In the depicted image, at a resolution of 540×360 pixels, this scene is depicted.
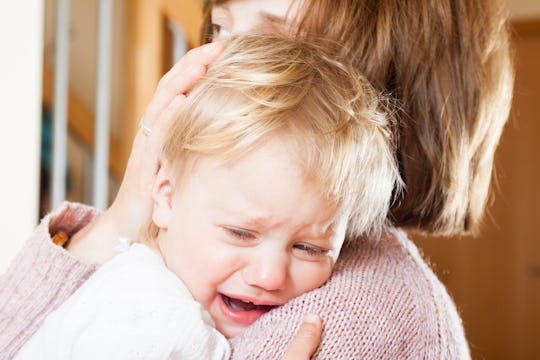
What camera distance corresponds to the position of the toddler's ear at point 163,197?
1.00 m

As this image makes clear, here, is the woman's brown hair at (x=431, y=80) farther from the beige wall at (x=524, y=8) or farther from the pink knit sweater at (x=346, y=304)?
the beige wall at (x=524, y=8)

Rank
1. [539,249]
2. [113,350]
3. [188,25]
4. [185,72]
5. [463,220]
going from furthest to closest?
[539,249] < [188,25] < [463,220] < [185,72] < [113,350]

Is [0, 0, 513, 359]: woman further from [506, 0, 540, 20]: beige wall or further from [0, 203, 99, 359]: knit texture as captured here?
[506, 0, 540, 20]: beige wall

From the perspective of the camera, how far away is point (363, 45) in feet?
3.65

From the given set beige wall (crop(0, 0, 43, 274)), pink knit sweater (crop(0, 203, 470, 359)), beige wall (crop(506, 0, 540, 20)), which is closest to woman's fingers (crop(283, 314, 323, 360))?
pink knit sweater (crop(0, 203, 470, 359))

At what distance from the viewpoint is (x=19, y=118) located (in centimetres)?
162

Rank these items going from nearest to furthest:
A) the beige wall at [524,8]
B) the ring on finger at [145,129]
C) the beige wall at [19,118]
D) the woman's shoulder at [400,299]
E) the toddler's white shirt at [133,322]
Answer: the toddler's white shirt at [133,322], the woman's shoulder at [400,299], the ring on finger at [145,129], the beige wall at [19,118], the beige wall at [524,8]

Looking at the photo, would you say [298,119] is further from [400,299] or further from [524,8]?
[524,8]

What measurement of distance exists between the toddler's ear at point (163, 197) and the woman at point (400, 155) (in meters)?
0.03

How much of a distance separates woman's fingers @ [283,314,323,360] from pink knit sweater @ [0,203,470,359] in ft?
0.05

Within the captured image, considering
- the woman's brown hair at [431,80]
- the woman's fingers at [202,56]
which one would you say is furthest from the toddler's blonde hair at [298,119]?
the woman's brown hair at [431,80]

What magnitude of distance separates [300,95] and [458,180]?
0.37 metres

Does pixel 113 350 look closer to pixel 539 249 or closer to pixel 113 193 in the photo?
pixel 113 193

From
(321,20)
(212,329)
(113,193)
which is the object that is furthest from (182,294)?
(113,193)
